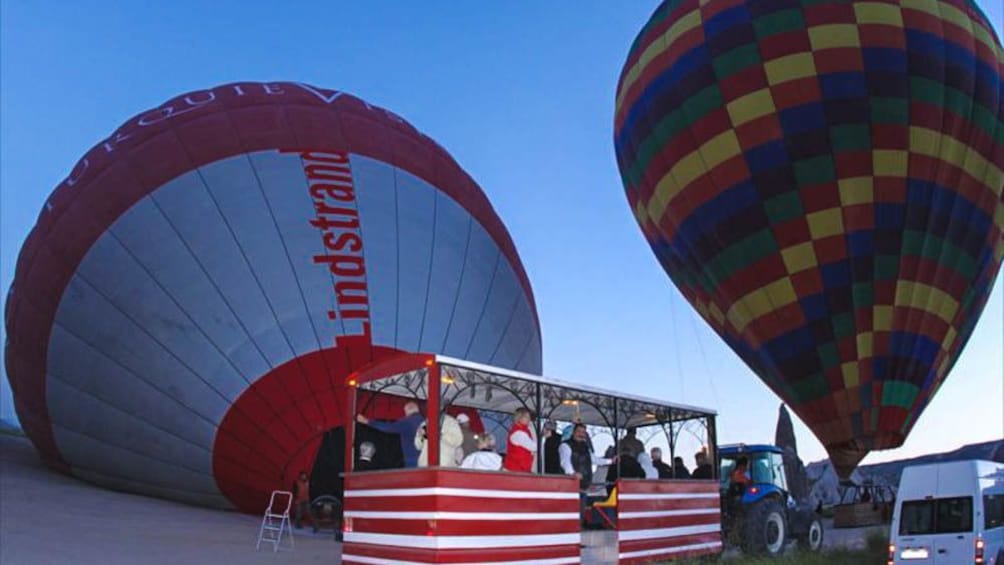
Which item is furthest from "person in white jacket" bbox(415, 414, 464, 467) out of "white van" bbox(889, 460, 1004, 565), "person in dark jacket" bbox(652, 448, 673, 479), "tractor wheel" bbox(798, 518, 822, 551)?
"tractor wheel" bbox(798, 518, 822, 551)

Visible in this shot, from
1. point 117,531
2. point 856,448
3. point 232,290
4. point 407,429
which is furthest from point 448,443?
point 856,448

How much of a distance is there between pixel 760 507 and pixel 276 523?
6.41 m

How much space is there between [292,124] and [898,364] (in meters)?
11.0

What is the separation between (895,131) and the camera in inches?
620

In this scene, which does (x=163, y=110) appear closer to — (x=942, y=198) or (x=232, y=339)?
(x=232, y=339)

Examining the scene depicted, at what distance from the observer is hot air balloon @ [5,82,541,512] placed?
12.4 meters

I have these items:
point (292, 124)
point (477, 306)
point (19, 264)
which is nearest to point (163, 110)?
point (292, 124)

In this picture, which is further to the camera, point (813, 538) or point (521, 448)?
point (813, 538)

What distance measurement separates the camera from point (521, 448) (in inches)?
318

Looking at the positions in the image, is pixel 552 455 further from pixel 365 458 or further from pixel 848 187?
pixel 848 187

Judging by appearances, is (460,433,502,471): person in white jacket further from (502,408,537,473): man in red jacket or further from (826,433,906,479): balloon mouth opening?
(826,433,906,479): balloon mouth opening

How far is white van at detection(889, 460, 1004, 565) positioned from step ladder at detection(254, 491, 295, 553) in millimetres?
7010

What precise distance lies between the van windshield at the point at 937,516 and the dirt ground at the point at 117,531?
6428mm

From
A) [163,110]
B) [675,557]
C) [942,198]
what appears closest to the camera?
[675,557]
